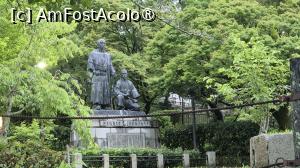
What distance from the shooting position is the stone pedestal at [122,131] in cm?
1930

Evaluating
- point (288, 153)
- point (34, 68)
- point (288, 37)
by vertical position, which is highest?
point (288, 37)

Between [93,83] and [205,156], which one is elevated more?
[93,83]

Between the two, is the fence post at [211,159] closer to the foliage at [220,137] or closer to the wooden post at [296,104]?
the foliage at [220,137]

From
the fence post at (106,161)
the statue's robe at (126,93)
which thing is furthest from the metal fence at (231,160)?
the fence post at (106,161)

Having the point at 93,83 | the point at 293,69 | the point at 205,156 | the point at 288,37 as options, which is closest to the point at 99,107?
the point at 93,83

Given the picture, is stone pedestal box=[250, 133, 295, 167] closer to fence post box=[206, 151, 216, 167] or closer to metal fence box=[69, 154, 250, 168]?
metal fence box=[69, 154, 250, 168]

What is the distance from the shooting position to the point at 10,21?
38.1 ft

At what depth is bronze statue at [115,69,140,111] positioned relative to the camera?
2048 centimetres

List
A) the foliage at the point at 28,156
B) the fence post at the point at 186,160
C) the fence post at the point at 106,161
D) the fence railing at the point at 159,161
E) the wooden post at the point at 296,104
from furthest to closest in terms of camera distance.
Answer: the fence post at the point at 186,160 → the fence railing at the point at 159,161 → the fence post at the point at 106,161 → the foliage at the point at 28,156 → the wooden post at the point at 296,104

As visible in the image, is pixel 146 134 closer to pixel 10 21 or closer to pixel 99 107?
pixel 99 107

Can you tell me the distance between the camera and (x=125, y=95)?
2056cm

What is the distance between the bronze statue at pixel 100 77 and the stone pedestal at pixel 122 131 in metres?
0.71

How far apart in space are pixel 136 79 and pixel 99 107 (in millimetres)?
5239

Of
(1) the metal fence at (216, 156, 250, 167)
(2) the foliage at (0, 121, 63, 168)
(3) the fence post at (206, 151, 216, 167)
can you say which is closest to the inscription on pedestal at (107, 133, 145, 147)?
(1) the metal fence at (216, 156, 250, 167)
